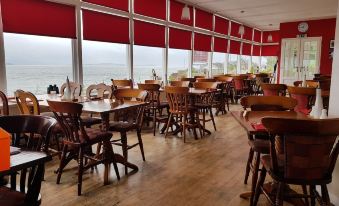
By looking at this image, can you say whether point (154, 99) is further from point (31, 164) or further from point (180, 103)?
point (31, 164)

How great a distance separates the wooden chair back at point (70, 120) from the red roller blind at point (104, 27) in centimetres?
312

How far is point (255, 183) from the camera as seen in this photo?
2.53 metres

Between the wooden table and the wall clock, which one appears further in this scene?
the wall clock

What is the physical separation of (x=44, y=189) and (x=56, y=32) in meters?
3.12

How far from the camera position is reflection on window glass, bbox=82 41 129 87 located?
580cm

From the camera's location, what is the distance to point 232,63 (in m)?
11.9

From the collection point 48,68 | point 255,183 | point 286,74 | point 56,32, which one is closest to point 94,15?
point 56,32

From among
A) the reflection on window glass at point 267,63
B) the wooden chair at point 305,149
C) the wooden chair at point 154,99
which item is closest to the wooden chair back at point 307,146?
the wooden chair at point 305,149

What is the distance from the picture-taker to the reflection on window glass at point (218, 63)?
1047 cm

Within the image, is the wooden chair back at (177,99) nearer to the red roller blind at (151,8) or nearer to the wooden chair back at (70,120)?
the wooden chair back at (70,120)

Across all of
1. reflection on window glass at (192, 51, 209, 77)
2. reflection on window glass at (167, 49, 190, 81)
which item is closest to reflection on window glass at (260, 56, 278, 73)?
reflection on window glass at (192, 51, 209, 77)

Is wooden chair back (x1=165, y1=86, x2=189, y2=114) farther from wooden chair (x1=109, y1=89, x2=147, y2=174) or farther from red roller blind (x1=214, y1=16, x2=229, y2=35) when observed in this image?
red roller blind (x1=214, y1=16, x2=229, y2=35)

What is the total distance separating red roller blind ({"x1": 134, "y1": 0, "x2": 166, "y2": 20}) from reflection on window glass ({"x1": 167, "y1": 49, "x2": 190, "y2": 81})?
3.45ft

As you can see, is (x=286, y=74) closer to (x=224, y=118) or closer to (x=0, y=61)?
(x=224, y=118)
